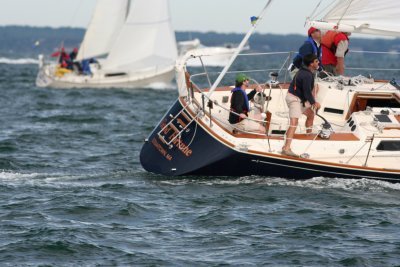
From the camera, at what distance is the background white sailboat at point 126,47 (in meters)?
42.5

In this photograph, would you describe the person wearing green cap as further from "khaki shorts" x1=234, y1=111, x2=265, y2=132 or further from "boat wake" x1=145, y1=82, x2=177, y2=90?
"boat wake" x1=145, y1=82, x2=177, y2=90

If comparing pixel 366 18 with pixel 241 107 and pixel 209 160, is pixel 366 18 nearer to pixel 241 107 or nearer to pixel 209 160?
pixel 241 107

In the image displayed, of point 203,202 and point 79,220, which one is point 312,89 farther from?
point 79,220

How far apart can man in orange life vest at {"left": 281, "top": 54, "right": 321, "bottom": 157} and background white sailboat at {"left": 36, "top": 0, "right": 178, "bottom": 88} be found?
2712cm

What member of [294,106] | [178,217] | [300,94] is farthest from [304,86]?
[178,217]

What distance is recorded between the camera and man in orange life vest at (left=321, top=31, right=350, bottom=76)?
17375 millimetres

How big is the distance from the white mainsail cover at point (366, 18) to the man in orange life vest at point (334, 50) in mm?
950

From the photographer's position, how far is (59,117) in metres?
27.9

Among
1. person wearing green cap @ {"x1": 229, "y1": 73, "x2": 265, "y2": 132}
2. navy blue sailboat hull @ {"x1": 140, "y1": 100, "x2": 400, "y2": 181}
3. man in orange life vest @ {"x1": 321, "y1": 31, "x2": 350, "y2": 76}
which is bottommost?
navy blue sailboat hull @ {"x1": 140, "y1": 100, "x2": 400, "y2": 181}

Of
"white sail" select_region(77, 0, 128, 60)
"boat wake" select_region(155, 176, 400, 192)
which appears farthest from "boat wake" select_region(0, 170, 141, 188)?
"white sail" select_region(77, 0, 128, 60)

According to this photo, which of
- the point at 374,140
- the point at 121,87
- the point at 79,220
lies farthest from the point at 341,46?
the point at 121,87

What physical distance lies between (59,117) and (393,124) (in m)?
14.0

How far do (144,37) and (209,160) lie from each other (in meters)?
27.4

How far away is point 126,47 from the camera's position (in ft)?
140
